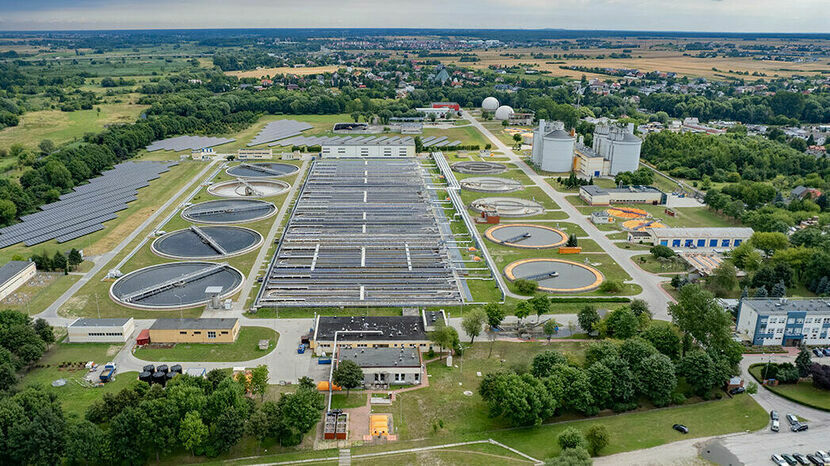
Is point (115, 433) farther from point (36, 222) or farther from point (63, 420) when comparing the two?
point (36, 222)

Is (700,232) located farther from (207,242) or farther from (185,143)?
(185,143)

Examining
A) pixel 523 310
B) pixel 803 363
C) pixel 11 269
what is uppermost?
pixel 523 310

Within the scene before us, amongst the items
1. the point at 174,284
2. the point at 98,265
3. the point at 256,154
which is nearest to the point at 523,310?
the point at 174,284

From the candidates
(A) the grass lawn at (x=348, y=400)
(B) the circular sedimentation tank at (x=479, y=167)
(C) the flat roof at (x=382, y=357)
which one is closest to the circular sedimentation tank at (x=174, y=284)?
(C) the flat roof at (x=382, y=357)

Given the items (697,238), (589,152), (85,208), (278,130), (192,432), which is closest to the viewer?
(192,432)

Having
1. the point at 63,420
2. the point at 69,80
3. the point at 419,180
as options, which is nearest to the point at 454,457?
the point at 63,420

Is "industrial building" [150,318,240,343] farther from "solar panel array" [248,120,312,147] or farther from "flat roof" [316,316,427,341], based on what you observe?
"solar panel array" [248,120,312,147]

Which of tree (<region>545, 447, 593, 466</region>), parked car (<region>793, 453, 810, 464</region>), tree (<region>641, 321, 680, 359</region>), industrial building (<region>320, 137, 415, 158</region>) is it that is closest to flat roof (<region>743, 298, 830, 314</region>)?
tree (<region>641, 321, 680, 359</region>)
